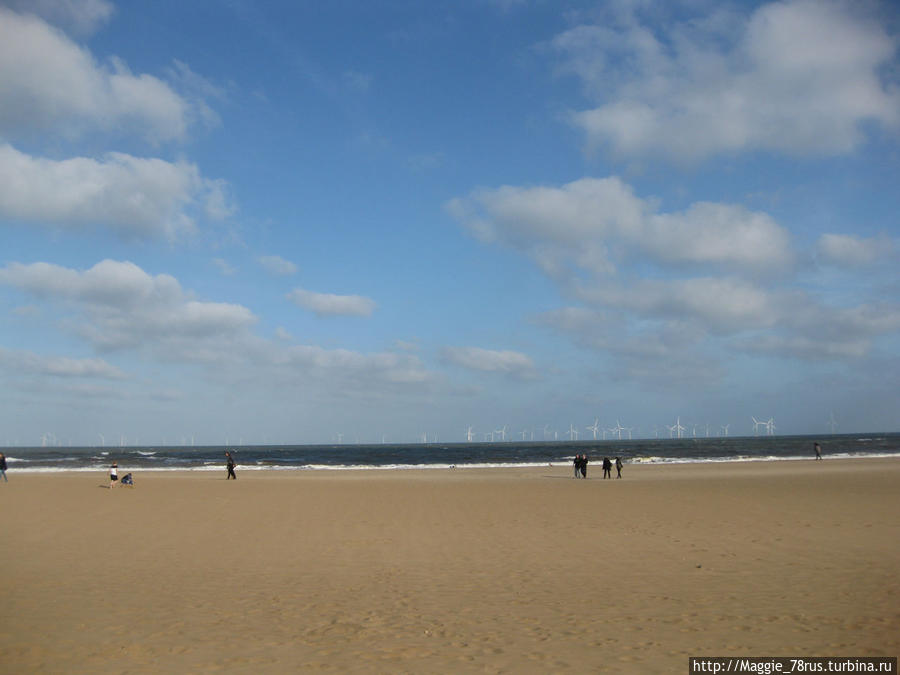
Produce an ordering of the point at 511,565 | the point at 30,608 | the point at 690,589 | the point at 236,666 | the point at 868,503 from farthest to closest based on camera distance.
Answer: the point at 868,503, the point at 511,565, the point at 690,589, the point at 30,608, the point at 236,666

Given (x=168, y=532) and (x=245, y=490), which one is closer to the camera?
(x=168, y=532)

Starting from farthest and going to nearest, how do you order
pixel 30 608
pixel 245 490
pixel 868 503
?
pixel 245 490
pixel 868 503
pixel 30 608

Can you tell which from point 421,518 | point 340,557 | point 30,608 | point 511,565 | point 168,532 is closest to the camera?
point 30,608

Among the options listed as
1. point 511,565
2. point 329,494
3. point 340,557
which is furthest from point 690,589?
point 329,494

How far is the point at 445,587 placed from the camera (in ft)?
39.1

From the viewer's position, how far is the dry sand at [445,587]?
27.2 ft

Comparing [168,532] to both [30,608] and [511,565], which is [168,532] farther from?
[511,565]

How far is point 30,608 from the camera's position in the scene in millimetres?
10500

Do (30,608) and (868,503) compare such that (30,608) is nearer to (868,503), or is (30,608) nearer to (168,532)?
(168,532)

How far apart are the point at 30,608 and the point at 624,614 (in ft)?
34.3

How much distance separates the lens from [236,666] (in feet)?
25.9

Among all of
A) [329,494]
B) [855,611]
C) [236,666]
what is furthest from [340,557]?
[329,494]

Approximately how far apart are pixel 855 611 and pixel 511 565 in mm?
6726

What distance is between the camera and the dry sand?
8.28 metres
